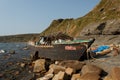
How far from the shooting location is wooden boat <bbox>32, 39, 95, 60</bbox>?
26.1 metres

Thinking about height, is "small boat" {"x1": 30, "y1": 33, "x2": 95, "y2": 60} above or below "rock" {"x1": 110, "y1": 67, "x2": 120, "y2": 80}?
above

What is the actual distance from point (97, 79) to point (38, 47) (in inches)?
825

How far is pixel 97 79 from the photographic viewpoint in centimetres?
1569

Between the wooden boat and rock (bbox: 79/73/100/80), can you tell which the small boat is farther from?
rock (bbox: 79/73/100/80)

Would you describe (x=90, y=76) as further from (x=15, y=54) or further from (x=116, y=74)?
(x=15, y=54)

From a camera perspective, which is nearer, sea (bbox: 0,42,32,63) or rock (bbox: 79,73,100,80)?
rock (bbox: 79,73,100,80)

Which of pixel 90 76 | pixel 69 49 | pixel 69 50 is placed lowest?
pixel 90 76

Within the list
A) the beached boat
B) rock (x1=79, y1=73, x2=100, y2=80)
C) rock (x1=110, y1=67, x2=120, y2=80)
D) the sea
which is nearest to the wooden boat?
the beached boat

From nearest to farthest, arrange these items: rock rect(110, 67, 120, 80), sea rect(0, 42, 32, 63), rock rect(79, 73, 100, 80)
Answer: rock rect(110, 67, 120, 80), rock rect(79, 73, 100, 80), sea rect(0, 42, 32, 63)

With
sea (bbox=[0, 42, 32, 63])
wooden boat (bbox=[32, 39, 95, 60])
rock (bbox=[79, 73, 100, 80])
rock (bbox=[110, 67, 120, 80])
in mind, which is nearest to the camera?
rock (bbox=[110, 67, 120, 80])

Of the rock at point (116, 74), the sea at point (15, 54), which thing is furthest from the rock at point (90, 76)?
the sea at point (15, 54)

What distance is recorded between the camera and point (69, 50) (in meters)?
27.0

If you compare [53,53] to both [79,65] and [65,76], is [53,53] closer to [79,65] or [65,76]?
[79,65]

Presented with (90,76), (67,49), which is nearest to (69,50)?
(67,49)
